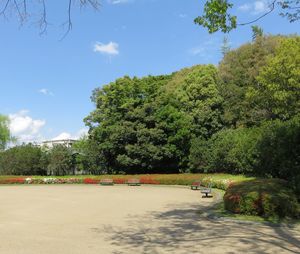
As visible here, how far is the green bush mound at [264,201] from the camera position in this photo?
518 inches

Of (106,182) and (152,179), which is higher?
(152,179)

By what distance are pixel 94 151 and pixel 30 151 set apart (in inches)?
402

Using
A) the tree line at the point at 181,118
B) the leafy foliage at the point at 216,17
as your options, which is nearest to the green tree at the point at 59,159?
the tree line at the point at 181,118

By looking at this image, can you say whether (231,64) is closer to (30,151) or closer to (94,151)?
(94,151)

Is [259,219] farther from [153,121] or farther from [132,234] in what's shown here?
[153,121]

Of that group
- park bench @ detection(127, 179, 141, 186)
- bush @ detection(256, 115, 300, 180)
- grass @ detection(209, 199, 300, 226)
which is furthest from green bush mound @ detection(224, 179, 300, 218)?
park bench @ detection(127, 179, 141, 186)

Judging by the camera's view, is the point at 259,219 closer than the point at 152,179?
Yes

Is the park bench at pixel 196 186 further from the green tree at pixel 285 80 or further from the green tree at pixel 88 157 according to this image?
the green tree at pixel 88 157

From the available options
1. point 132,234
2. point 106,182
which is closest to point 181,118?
point 106,182

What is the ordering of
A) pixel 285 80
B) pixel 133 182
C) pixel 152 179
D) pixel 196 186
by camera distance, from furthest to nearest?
pixel 152 179
pixel 133 182
pixel 196 186
pixel 285 80

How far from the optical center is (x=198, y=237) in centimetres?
1007

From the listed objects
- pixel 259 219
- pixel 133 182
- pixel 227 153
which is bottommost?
pixel 259 219

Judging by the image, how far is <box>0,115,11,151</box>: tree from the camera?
247 feet

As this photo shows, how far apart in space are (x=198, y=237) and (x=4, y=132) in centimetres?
7136
